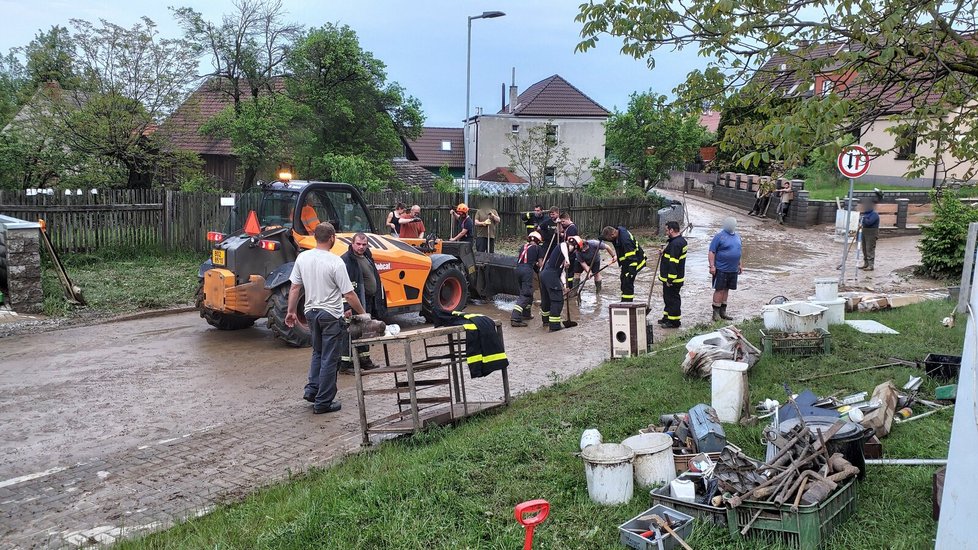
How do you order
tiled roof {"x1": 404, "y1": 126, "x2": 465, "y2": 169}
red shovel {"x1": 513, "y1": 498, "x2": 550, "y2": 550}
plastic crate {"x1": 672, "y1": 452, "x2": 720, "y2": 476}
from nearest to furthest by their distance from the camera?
1. red shovel {"x1": 513, "y1": 498, "x2": 550, "y2": 550}
2. plastic crate {"x1": 672, "y1": 452, "x2": 720, "y2": 476}
3. tiled roof {"x1": 404, "y1": 126, "x2": 465, "y2": 169}

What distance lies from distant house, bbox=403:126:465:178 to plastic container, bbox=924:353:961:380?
145 feet

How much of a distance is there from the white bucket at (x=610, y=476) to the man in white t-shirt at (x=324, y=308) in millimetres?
3425

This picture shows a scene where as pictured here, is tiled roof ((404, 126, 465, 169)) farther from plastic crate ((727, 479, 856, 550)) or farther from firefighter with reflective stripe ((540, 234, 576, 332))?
plastic crate ((727, 479, 856, 550))

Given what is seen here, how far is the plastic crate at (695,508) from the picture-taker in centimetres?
400

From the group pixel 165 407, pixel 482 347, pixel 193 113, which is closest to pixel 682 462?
pixel 482 347

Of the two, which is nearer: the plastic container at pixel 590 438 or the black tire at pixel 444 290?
the plastic container at pixel 590 438

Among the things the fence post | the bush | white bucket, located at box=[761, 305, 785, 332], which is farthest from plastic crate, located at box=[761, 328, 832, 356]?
the fence post

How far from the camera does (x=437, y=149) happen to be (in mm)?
52281

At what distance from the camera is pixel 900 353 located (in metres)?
7.57

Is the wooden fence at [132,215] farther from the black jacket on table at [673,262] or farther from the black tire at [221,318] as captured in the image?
the black jacket on table at [673,262]

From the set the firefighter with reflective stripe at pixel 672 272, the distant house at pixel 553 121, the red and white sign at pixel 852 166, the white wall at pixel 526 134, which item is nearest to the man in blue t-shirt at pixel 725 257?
the firefighter with reflective stripe at pixel 672 272

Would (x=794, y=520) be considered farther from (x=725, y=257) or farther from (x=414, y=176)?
(x=414, y=176)

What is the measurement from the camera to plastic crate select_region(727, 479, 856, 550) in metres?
3.72

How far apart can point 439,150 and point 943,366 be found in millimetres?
47436
